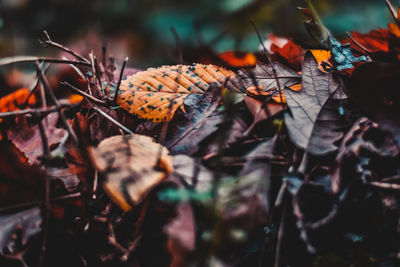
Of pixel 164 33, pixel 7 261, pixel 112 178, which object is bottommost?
pixel 164 33

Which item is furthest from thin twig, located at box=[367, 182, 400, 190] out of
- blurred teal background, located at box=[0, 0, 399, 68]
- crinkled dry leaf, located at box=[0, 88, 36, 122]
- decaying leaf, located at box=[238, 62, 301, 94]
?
blurred teal background, located at box=[0, 0, 399, 68]

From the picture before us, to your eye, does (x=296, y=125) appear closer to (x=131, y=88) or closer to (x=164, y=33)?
(x=131, y=88)

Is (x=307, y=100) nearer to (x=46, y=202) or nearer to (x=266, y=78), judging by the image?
(x=266, y=78)

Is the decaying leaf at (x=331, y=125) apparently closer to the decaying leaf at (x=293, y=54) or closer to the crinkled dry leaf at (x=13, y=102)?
the decaying leaf at (x=293, y=54)

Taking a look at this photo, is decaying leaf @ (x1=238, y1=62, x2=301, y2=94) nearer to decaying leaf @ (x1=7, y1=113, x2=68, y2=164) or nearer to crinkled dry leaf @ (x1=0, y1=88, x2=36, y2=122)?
decaying leaf @ (x1=7, y1=113, x2=68, y2=164)

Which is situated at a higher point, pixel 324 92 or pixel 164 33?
pixel 324 92

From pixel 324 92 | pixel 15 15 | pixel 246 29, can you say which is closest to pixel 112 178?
pixel 324 92
